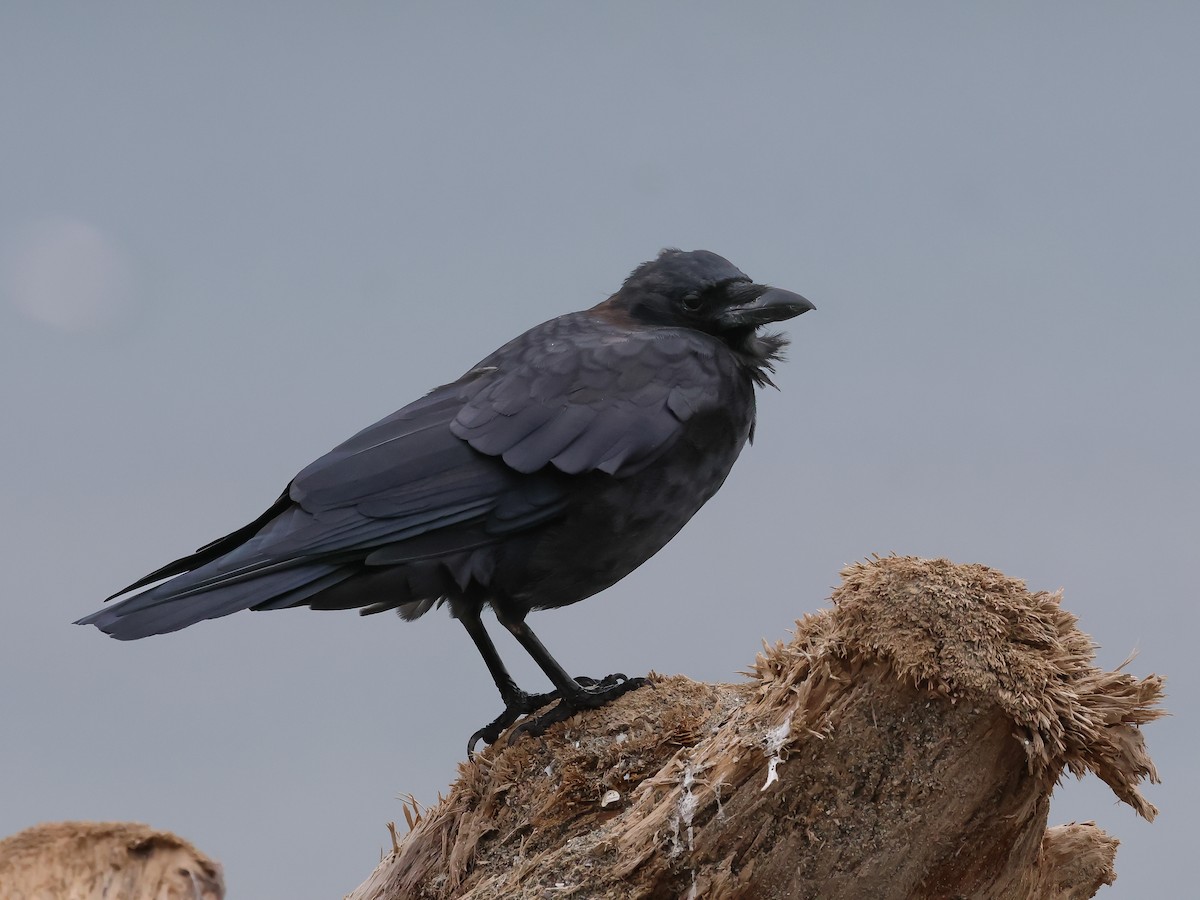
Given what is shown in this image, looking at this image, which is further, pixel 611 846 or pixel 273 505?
pixel 273 505

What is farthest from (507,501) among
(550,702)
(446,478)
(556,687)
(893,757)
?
(893,757)

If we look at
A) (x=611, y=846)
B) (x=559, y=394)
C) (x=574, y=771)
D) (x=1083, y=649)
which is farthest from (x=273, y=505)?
(x=1083, y=649)

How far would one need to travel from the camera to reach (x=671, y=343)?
430cm

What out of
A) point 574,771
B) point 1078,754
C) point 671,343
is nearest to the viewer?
point 1078,754

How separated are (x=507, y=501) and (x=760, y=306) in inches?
43.9

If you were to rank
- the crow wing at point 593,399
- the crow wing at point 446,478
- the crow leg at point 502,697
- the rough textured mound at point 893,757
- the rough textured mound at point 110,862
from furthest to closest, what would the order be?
the rough textured mound at point 110,862
the crow leg at point 502,697
the crow wing at point 593,399
the crow wing at point 446,478
the rough textured mound at point 893,757

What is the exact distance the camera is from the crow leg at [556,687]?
4.18m

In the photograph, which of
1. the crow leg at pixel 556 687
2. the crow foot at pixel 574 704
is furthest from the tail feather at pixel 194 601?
the crow foot at pixel 574 704

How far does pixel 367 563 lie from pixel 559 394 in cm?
79

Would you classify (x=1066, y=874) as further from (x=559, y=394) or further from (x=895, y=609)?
(x=559, y=394)

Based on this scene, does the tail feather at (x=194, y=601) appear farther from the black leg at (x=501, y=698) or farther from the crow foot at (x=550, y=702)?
the crow foot at (x=550, y=702)

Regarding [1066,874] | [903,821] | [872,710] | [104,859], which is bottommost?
[1066,874]

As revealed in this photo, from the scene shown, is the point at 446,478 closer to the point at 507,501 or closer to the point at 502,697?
the point at 507,501

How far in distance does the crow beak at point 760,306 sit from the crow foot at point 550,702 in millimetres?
1241
